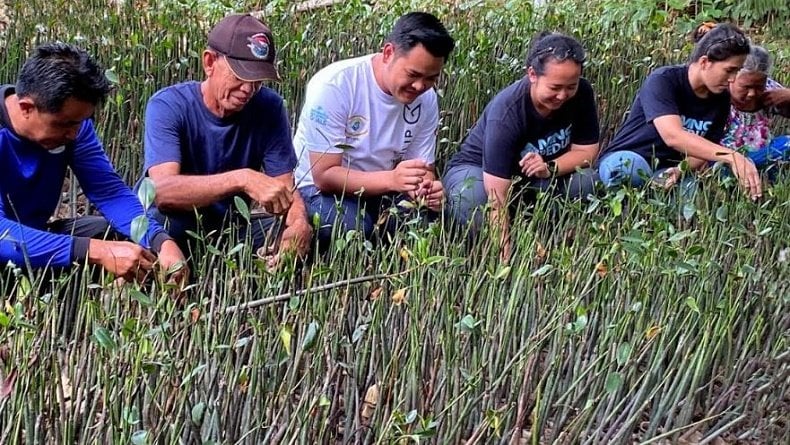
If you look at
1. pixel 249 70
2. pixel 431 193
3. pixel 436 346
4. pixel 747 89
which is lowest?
pixel 436 346

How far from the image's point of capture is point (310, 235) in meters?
2.61

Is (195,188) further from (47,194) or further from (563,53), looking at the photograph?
(563,53)

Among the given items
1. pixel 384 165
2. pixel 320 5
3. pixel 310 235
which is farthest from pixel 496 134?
pixel 320 5

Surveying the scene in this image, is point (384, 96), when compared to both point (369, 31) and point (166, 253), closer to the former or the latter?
point (166, 253)

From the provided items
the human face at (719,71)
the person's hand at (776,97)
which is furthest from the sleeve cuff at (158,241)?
the person's hand at (776,97)

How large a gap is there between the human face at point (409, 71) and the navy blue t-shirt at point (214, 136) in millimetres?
323

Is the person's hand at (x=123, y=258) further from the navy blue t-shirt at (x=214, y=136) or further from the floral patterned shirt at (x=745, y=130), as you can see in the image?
the floral patterned shirt at (x=745, y=130)

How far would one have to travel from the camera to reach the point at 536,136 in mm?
3121

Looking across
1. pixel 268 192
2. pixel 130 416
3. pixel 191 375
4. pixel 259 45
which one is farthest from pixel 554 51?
pixel 130 416

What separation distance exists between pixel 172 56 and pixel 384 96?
4.54ft

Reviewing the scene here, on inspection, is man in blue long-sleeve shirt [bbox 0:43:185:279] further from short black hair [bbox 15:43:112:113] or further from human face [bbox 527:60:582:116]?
A: human face [bbox 527:60:582:116]

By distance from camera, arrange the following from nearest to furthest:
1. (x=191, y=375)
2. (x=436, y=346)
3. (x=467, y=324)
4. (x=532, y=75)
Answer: (x=191, y=375), (x=467, y=324), (x=436, y=346), (x=532, y=75)

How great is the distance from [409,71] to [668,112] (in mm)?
1017

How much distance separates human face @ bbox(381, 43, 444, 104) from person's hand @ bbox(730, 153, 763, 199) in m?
0.90
